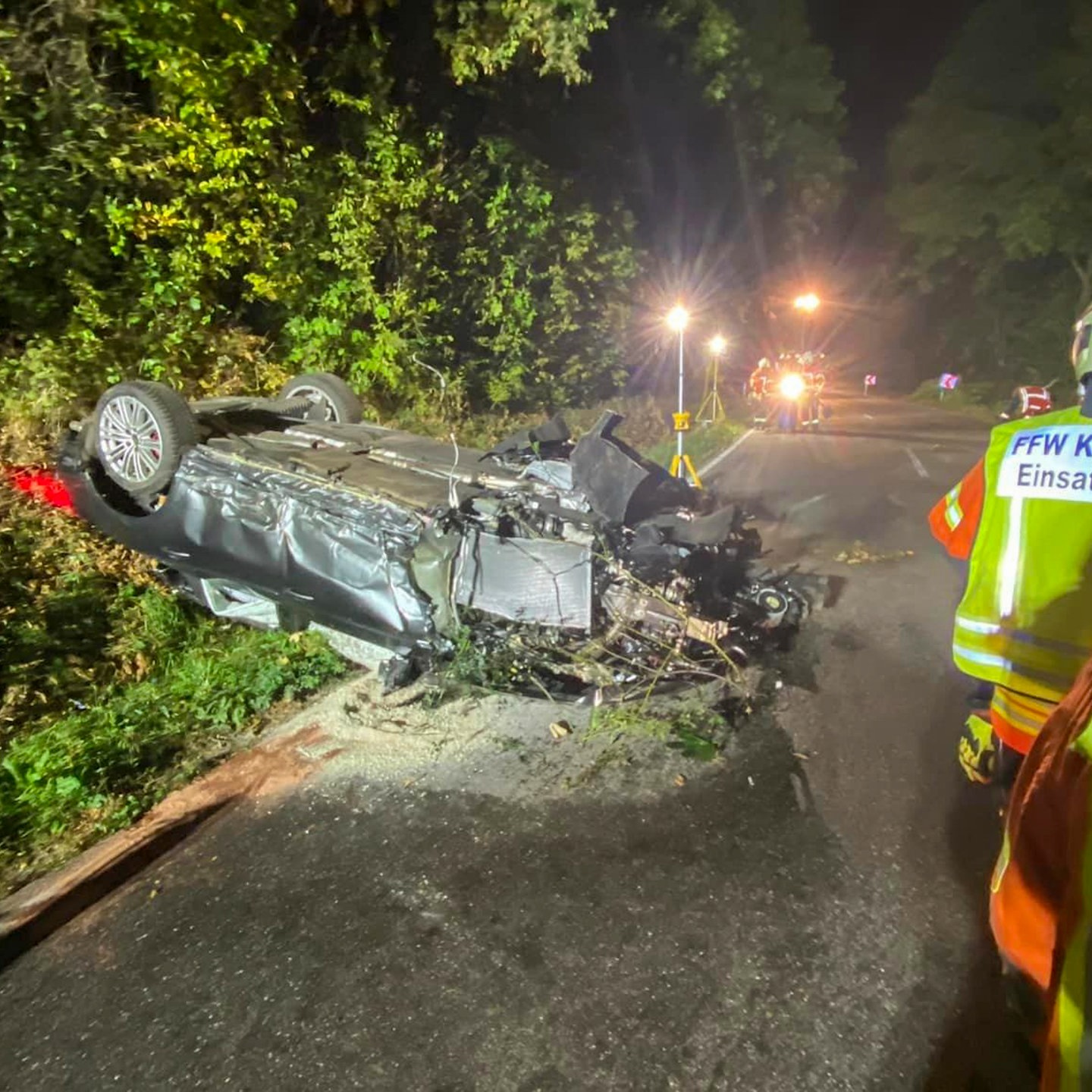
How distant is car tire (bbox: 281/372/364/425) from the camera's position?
673 centimetres

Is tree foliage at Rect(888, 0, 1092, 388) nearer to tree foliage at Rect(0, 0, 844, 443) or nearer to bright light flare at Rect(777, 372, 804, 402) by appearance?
bright light flare at Rect(777, 372, 804, 402)

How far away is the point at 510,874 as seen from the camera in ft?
10.1

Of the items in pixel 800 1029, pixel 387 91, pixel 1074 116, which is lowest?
pixel 800 1029

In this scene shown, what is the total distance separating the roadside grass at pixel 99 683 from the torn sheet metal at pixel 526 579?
1307 millimetres

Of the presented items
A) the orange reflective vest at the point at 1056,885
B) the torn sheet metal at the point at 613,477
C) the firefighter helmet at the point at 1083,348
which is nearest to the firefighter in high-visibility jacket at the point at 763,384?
the torn sheet metal at the point at 613,477

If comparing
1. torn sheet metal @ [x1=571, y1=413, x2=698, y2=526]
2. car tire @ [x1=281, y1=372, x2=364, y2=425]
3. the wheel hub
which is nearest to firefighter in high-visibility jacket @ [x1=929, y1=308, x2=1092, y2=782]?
torn sheet metal @ [x1=571, y1=413, x2=698, y2=526]

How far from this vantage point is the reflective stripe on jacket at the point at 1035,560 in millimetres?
1865

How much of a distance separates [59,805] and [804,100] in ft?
107

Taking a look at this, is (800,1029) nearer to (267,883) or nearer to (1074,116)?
(267,883)

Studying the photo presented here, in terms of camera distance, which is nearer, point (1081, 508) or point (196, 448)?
point (1081, 508)

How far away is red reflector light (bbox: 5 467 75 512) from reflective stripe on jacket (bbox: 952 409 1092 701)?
556 centimetres

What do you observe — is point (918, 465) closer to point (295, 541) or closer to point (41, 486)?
point (295, 541)

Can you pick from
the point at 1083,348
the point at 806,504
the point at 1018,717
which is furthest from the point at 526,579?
the point at 806,504

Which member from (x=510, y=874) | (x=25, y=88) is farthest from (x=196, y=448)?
(x=25, y=88)
